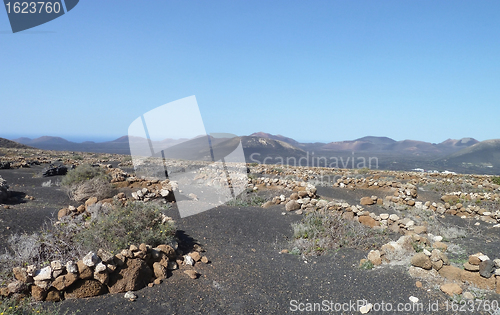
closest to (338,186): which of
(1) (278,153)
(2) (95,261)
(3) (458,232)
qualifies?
(3) (458,232)

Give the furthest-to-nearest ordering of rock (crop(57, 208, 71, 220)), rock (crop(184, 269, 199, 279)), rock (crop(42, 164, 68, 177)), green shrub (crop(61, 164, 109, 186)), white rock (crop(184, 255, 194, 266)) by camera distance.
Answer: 1. rock (crop(42, 164, 68, 177))
2. green shrub (crop(61, 164, 109, 186))
3. rock (crop(57, 208, 71, 220))
4. white rock (crop(184, 255, 194, 266))
5. rock (crop(184, 269, 199, 279))

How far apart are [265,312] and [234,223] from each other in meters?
4.19

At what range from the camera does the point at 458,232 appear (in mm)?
8133

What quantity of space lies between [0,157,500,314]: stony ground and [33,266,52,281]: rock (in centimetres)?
44

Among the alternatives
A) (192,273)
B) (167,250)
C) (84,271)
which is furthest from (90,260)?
(192,273)

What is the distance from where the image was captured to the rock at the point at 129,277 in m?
4.48

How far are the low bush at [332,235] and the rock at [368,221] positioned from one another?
0.43 metres

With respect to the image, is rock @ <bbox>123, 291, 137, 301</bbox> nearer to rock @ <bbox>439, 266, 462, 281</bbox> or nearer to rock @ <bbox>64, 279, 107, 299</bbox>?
rock @ <bbox>64, 279, 107, 299</bbox>

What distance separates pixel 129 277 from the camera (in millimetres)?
4562

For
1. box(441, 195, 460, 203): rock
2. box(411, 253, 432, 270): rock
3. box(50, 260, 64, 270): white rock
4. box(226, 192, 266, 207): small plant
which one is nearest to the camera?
box(50, 260, 64, 270): white rock

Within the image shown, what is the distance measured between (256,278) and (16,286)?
11.7 feet

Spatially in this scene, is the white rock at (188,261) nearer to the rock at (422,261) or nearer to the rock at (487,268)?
the rock at (422,261)

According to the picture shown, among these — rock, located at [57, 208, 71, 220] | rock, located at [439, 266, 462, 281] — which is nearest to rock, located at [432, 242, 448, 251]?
rock, located at [439, 266, 462, 281]

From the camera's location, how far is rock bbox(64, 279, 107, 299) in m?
4.19
